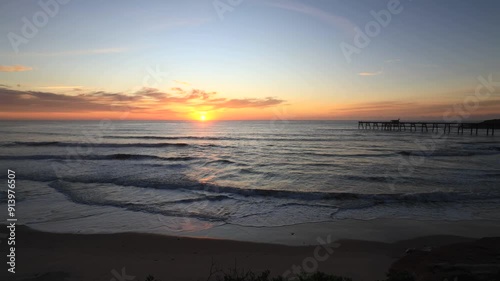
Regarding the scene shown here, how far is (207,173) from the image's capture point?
20.3 meters

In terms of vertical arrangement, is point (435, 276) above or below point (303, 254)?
above

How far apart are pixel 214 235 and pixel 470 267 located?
6190 millimetres

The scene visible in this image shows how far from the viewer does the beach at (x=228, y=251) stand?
6242 millimetres

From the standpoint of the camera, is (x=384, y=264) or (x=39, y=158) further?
(x=39, y=158)

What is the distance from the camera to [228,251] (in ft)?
24.3

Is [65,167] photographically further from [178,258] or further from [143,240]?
[178,258]

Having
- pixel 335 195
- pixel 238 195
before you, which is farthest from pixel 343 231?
pixel 238 195

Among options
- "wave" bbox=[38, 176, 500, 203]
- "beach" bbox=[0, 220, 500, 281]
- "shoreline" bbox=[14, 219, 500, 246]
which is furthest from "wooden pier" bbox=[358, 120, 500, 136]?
"beach" bbox=[0, 220, 500, 281]

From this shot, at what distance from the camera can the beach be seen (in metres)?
6.24

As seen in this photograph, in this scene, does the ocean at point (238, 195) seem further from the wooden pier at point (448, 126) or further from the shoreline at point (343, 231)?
the wooden pier at point (448, 126)

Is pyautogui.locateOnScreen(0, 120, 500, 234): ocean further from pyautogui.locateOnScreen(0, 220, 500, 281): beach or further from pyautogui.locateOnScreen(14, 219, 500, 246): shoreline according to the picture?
pyautogui.locateOnScreen(0, 220, 500, 281): beach

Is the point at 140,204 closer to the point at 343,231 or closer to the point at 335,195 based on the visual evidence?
the point at 343,231

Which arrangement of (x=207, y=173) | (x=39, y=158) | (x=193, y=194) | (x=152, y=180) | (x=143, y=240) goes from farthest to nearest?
(x=39, y=158), (x=207, y=173), (x=152, y=180), (x=193, y=194), (x=143, y=240)

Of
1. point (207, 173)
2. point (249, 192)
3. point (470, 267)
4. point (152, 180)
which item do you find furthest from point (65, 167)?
point (470, 267)
